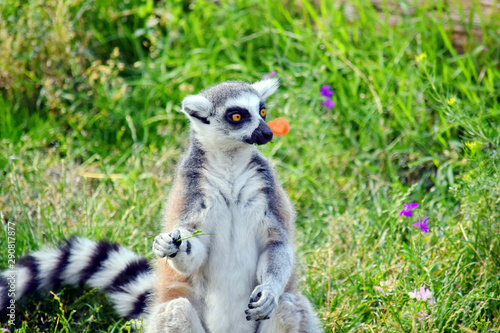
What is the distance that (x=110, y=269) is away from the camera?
336cm

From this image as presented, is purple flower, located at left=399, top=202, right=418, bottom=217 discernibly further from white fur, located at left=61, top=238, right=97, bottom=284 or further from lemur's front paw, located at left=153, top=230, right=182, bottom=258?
white fur, located at left=61, top=238, right=97, bottom=284

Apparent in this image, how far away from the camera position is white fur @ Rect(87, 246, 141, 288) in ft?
11.0

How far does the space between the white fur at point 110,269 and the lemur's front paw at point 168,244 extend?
2.38 ft

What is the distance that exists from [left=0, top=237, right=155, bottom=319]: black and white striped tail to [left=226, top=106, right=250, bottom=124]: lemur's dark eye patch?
1005 millimetres

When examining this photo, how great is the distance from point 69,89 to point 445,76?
328 cm

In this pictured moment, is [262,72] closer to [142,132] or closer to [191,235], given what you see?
[142,132]

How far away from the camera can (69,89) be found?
5387 mm

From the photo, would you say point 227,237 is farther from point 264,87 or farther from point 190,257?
point 264,87

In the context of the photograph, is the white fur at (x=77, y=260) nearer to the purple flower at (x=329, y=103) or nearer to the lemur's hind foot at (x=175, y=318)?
the lemur's hind foot at (x=175, y=318)

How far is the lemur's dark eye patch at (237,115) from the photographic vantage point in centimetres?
305

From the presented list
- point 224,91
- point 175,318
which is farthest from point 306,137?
point 175,318

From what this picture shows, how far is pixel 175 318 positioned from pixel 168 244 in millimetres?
377

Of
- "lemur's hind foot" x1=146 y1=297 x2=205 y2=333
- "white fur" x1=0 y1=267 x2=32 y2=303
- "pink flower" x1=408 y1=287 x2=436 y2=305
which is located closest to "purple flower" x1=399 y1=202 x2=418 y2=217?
"pink flower" x1=408 y1=287 x2=436 y2=305

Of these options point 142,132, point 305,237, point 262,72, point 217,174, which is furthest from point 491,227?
point 142,132
